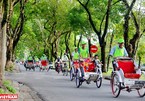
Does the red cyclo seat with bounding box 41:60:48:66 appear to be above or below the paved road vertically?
above

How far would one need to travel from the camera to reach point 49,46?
64438 mm

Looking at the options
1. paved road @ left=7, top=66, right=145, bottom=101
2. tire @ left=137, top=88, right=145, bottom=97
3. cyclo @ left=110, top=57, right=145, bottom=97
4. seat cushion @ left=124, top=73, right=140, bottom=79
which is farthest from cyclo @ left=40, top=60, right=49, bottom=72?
seat cushion @ left=124, top=73, right=140, bottom=79

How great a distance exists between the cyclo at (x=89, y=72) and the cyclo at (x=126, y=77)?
3.19 m

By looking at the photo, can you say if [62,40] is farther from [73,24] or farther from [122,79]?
[122,79]

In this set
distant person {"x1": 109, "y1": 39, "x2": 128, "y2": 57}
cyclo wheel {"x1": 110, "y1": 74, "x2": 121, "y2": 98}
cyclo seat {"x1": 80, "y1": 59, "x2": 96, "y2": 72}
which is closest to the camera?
cyclo wheel {"x1": 110, "y1": 74, "x2": 121, "y2": 98}


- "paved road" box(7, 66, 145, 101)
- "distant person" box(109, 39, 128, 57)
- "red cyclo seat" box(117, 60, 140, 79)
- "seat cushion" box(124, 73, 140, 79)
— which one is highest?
"distant person" box(109, 39, 128, 57)

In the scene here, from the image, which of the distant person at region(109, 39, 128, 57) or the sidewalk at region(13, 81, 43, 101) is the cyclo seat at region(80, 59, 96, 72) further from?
the distant person at region(109, 39, 128, 57)

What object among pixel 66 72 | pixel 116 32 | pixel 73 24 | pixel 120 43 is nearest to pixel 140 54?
pixel 116 32

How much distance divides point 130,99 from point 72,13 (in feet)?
93.8

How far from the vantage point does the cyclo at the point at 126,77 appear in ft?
40.8

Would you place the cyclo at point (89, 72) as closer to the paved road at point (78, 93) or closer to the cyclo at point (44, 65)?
the paved road at point (78, 93)

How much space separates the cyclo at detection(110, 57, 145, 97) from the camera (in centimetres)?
1243

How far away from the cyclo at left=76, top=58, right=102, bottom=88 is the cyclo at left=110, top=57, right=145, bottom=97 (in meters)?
3.19

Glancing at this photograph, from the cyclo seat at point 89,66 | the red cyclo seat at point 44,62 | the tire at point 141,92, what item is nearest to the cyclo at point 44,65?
the red cyclo seat at point 44,62
